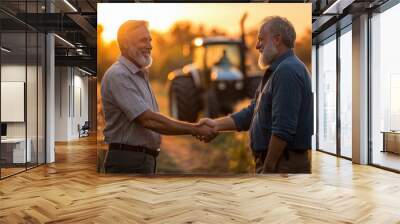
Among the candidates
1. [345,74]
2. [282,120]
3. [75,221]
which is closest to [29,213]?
[75,221]

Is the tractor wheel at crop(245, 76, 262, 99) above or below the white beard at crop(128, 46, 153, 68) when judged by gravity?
below

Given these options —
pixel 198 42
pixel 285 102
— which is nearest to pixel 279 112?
pixel 285 102

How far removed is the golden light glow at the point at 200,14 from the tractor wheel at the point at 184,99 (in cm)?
92

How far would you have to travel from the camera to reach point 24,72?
798 cm

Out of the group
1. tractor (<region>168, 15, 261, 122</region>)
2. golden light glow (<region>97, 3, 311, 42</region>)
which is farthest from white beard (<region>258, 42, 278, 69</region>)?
golden light glow (<region>97, 3, 311, 42</region>)

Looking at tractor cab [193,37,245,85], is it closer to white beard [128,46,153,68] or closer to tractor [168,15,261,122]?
tractor [168,15,261,122]

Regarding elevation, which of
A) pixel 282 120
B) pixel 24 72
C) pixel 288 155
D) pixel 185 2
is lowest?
pixel 288 155

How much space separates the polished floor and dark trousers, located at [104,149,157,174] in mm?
198

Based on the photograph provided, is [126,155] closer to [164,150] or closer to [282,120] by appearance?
[164,150]

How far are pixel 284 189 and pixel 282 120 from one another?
103 cm

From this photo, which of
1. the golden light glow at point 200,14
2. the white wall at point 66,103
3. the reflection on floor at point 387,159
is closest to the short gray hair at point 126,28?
the golden light glow at point 200,14

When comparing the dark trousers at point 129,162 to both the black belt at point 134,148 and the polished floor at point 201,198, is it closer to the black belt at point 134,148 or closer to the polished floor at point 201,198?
the black belt at point 134,148

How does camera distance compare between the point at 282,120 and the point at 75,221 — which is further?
the point at 282,120

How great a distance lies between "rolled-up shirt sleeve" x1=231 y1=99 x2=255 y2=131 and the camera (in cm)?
670
